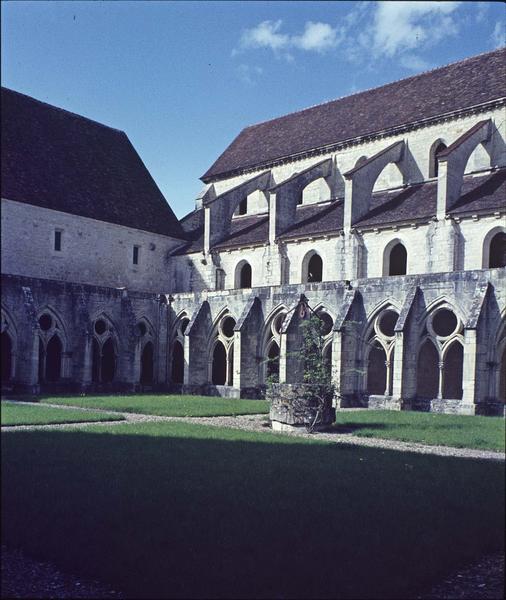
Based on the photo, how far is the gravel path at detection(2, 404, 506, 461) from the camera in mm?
4422

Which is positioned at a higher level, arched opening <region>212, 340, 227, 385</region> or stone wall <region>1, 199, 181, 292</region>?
stone wall <region>1, 199, 181, 292</region>

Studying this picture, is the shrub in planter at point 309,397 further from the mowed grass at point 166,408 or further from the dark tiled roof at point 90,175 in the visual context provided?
the dark tiled roof at point 90,175

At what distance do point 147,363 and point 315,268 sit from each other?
940cm

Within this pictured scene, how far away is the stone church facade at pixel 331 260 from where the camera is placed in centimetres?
2102

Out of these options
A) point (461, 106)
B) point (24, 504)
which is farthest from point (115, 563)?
point (461, 106)

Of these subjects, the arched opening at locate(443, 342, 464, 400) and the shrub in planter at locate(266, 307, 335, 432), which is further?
the arched opening at locate(443, 342, 464, 400)

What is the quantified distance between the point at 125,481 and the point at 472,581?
6.75ft

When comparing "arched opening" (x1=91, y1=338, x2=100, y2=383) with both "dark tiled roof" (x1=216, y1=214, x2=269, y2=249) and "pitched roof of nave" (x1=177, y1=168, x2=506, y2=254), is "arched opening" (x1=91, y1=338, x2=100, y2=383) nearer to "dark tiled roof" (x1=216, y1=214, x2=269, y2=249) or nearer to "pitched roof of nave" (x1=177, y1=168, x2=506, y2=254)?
"pitched roof of nave" (x1=177, y1=168, x2=506, y2=254)

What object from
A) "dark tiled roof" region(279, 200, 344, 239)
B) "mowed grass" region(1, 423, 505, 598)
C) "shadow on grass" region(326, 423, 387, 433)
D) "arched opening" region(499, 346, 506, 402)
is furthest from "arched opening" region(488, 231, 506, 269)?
"mowed grass" region(1, 423, 505, 598)

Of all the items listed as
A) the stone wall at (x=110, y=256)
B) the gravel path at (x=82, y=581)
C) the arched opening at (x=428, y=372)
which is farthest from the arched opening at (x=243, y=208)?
the gravel path at (x=82, y=581)

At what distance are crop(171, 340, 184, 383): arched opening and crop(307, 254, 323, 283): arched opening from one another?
726 cm

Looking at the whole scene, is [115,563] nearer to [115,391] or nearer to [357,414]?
[357,414]

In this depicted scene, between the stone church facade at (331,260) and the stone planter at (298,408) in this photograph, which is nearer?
the stone planter at (298,408)

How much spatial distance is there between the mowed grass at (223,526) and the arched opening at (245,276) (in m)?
28.3
